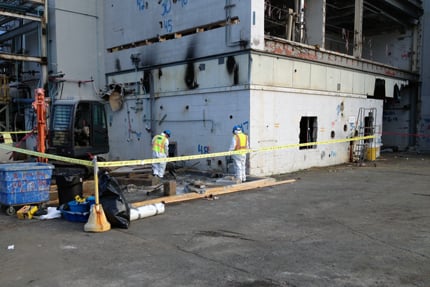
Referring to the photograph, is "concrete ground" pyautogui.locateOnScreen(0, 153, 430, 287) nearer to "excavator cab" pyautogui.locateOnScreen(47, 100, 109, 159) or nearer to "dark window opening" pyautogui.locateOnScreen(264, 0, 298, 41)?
"excavator cab" pyautogui.locateOnScreen(47, 100, 109, 159)

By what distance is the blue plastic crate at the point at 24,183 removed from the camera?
7.55 m

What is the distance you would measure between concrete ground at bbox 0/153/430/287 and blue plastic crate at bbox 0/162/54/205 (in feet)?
1.65

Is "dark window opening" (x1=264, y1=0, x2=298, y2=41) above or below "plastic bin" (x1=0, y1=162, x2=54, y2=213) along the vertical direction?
above

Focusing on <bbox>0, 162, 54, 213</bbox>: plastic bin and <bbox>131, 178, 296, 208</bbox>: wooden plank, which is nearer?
<bbox>0, 162, 54, 213</bbox>: plastic bin

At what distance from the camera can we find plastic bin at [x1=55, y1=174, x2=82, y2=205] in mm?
7945

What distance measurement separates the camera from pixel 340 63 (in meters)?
17.1

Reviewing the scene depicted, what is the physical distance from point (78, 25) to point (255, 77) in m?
10.4

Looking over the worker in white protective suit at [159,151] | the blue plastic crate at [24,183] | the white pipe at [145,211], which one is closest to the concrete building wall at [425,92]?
the worker in white protective suit at [159,151]

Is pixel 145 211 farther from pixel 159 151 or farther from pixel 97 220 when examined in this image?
pixel 159 151

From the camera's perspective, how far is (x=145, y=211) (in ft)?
25.0

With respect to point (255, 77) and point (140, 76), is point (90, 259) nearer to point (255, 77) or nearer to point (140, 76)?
point (255, 77)

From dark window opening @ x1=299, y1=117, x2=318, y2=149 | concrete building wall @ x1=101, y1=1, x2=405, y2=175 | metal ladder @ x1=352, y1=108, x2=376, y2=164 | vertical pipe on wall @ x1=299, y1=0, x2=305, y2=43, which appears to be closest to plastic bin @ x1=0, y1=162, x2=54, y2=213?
concrete building wall @ x1=101, y1=1, x2=405, y2=175

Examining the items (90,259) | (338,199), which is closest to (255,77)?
(338,199)

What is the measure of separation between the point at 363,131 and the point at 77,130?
13.5 meters
